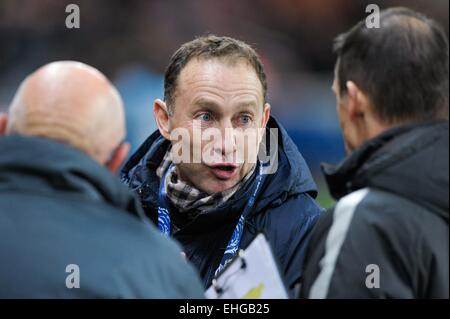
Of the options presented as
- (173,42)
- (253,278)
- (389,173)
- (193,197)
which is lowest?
(253,278)

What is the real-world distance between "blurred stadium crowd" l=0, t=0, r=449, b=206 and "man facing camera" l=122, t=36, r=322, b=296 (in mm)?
4502

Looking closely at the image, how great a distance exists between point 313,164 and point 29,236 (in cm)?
661

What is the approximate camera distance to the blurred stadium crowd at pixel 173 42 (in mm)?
8031

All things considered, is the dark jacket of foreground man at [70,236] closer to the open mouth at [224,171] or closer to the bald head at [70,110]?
the bald head at [70,110]

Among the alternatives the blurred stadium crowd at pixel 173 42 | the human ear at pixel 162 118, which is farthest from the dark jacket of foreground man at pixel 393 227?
the blurred stadium crowd at pixel 173 42

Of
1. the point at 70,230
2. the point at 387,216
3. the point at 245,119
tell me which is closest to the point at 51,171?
the point at 70,230

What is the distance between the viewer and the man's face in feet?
10.2

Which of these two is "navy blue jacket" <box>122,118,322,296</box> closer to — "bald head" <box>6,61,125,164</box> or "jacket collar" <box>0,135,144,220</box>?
"bald head" <box>6,61,125,164</box>

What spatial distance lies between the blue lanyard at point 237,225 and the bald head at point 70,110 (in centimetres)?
99

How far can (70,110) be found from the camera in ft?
6.79

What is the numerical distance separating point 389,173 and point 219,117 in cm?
117

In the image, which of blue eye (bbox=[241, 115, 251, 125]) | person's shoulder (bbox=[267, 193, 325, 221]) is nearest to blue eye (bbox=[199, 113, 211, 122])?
blue eye (bbox=[241, 115, 251, 125])

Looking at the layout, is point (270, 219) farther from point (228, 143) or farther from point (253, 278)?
point (253, 278)

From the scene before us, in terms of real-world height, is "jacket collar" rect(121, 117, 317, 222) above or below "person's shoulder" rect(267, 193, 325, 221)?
above
